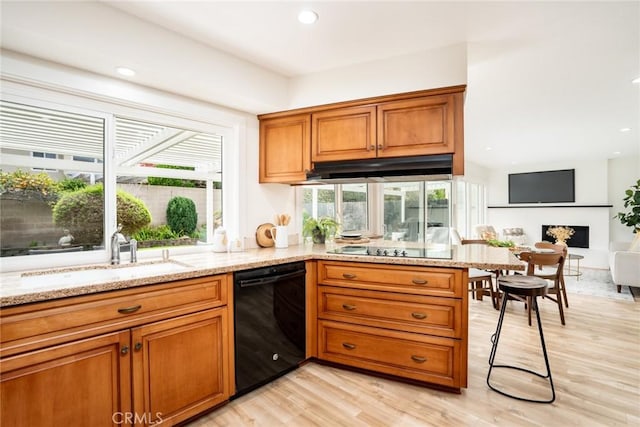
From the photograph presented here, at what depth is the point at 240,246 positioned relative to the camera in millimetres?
2873

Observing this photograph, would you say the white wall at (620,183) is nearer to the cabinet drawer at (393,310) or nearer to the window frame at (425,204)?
the window frame at (425,204)

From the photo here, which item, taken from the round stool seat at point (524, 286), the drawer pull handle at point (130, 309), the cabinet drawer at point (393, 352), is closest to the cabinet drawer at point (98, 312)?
the drawer pull handle at point (130, 309)

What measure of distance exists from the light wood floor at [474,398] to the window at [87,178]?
1.39 m

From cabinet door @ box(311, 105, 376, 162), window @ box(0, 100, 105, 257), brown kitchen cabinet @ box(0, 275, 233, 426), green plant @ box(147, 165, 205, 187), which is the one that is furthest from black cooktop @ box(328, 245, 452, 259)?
window @ box(0, 100, 105, 257)

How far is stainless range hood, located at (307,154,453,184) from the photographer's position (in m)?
2.44

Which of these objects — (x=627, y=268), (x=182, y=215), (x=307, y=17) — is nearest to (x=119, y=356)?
(x=182, y=215)

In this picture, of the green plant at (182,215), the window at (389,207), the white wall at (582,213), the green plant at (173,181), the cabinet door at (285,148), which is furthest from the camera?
the white wall at (582,213)

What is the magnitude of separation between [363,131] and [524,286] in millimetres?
1629

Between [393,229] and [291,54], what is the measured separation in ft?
10.9

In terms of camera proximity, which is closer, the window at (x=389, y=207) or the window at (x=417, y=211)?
the window at (x=389, y=207)

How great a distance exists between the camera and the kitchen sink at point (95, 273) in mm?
1633

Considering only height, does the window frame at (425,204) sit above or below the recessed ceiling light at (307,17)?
below

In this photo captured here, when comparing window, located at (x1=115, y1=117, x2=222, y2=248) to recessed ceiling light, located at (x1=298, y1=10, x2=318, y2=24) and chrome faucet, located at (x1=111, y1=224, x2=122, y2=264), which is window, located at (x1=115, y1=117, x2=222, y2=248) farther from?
recessed ceiling light, located at (x1=298, y1=10, x2=318, y2=24)

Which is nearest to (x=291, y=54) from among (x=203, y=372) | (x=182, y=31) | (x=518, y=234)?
(x=182, y=31)
